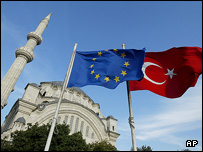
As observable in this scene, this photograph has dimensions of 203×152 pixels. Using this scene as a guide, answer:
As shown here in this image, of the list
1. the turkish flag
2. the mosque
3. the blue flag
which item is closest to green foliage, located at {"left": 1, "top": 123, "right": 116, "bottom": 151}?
the mosque

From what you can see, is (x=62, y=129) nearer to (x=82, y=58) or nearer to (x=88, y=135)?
(x=82, y=58)

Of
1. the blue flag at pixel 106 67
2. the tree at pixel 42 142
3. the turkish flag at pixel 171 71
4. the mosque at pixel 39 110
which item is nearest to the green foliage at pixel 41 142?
the tree at pixel 42 142

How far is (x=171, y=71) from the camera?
9.05 metres

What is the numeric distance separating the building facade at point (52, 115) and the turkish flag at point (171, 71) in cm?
1540

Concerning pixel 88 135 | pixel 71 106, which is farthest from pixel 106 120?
pixel 71 106

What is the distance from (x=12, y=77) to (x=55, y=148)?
10949 millimetres

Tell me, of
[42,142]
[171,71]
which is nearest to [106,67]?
[171,71]

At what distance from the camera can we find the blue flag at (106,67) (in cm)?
879

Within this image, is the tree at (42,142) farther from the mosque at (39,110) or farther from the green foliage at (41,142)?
the mosque at (39,110)

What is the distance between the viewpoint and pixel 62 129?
1477 cm

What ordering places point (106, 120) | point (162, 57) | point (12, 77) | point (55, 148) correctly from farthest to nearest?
point (106, 120), point (12, 77), point (55, 148), point (162, 57)

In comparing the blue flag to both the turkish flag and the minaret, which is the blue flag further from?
the minaret

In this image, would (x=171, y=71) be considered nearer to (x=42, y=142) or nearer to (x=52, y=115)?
(x=42, y=142)

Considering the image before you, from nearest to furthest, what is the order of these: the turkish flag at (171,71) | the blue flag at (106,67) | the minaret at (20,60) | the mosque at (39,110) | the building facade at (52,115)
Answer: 1. the turkish flag at (171,71)
2. the blue flag at (106,67)
3. the minaret at (20,60)
4. the mosque at (39,110)
5. the building facade at (52,115)
